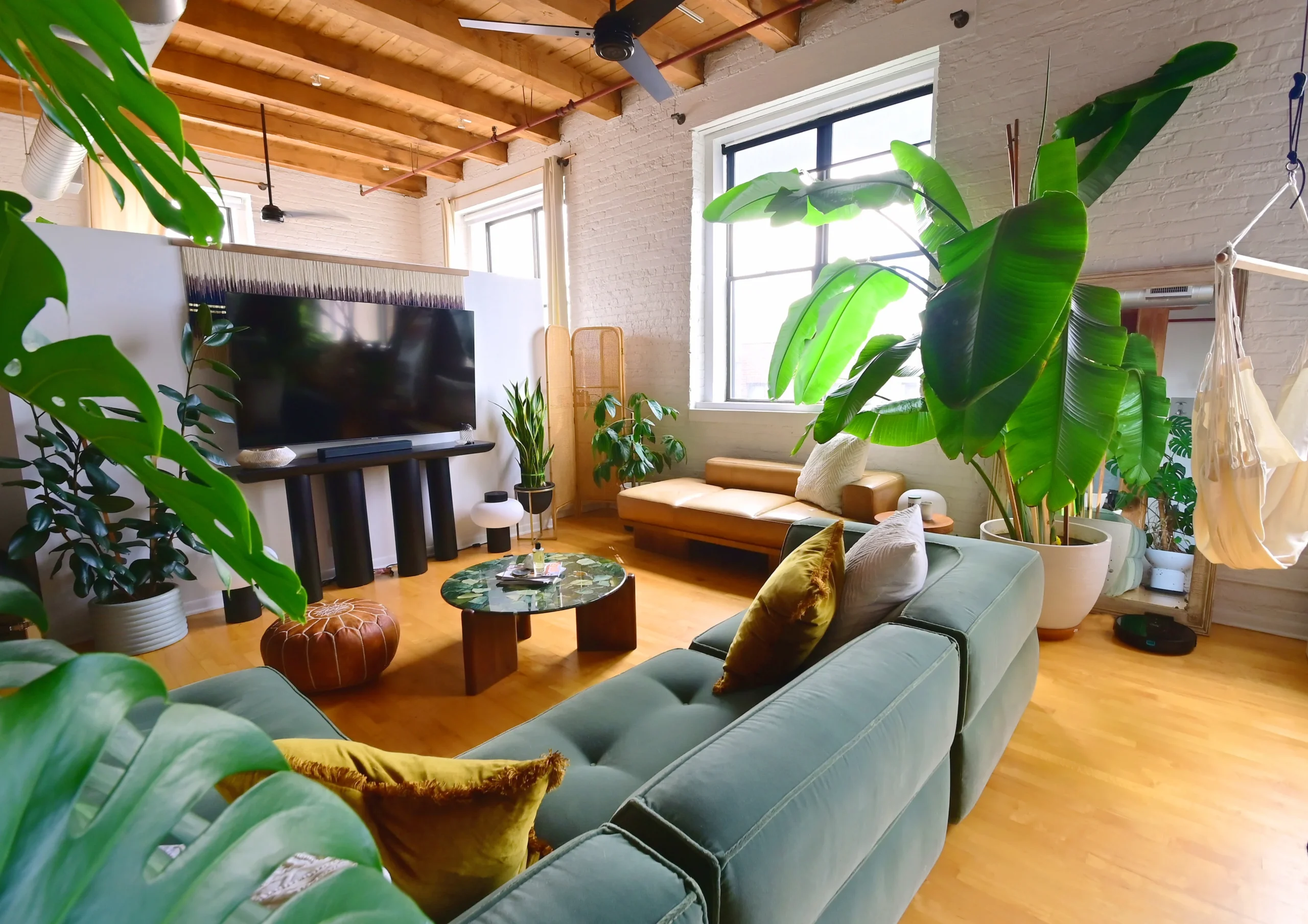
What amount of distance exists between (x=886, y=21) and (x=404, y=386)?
3736 millimetres

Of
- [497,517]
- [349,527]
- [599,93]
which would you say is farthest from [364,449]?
[599,93]

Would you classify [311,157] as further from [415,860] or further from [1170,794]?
[1170,794]

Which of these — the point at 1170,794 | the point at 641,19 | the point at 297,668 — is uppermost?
the point at 641,19

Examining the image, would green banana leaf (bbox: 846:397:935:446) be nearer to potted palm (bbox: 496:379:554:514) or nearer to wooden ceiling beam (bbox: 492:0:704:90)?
wooden ceiling beam (bbox: 492:0:704:90)

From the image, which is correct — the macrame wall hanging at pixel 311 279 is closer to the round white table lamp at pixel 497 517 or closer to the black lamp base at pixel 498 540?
the round white table lamp at pixel 497 517

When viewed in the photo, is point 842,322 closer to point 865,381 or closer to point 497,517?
point 865,381

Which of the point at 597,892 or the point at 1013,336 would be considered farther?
the point at 1013,336

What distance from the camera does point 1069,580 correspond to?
268 centimetres

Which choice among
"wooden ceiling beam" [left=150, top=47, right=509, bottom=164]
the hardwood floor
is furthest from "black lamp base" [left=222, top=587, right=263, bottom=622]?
"wooden ceiling beam" [left=150, top=47, right=509, bottom=164]

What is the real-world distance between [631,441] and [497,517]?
3.89ft

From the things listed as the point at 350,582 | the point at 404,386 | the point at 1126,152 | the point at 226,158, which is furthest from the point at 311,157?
the point at 1126,152

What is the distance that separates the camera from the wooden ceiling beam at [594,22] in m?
3.76

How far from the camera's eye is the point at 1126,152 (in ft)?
8.52

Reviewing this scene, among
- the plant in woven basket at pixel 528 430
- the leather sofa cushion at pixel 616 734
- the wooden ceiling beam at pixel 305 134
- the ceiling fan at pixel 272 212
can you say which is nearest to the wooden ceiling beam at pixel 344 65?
the ceiling fan at pixel 272 212
